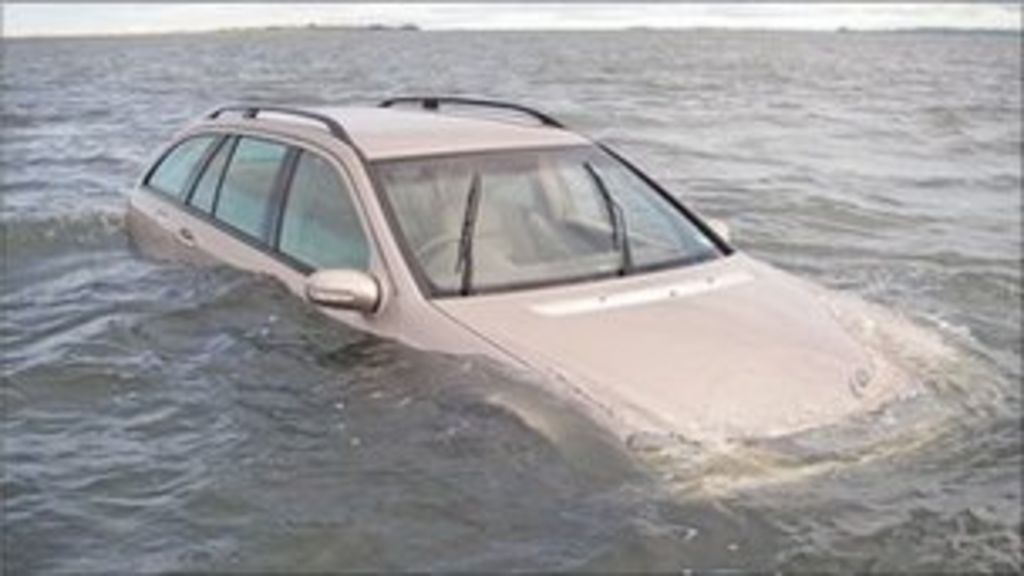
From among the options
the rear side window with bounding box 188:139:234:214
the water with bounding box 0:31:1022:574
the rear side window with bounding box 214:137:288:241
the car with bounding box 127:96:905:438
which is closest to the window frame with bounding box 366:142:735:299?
the car with bounding box 127:96:905:438

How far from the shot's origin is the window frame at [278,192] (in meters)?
6.36

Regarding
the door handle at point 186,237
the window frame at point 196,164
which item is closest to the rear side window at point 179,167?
the window frame at point 196,164

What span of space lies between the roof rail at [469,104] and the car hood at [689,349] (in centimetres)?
167

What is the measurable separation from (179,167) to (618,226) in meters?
3.47

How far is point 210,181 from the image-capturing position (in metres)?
8.06

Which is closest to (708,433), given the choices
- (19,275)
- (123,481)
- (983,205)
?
(123,481)

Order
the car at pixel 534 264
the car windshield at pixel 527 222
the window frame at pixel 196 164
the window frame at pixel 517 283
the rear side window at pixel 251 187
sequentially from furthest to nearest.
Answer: the window frame at pixel 196 164 → the rear side window at pixel 251 187 → the car windshield at pixel 527 222 → the window frame at pixel 517 283 → the car at pixel 534 264

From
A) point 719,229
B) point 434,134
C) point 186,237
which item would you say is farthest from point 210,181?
point 719,229

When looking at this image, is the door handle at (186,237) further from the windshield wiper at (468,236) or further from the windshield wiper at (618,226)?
the windshield wiper at (618,226)

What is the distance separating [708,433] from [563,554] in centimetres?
69

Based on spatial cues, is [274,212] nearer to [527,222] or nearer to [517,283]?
[527,222]

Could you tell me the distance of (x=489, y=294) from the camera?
5812 mm

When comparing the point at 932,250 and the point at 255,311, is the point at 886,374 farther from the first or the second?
the point at 932,250

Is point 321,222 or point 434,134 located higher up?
point 434,134
